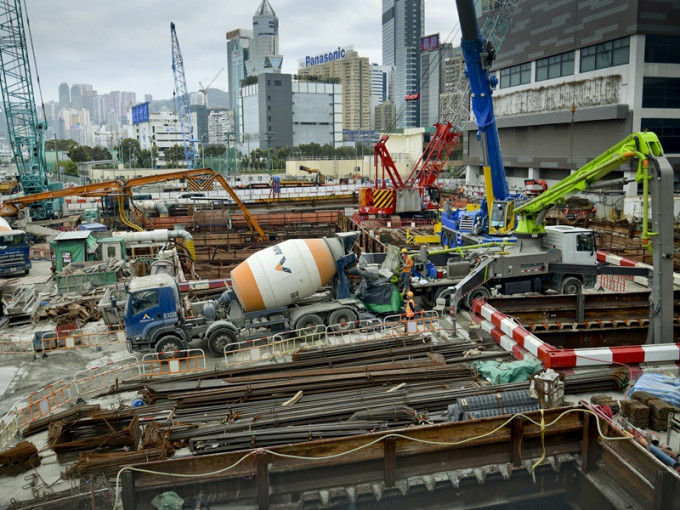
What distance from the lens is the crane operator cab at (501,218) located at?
25169mm

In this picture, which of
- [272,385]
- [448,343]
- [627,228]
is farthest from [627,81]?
[272,385]

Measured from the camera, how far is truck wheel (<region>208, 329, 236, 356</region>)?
17.9 m

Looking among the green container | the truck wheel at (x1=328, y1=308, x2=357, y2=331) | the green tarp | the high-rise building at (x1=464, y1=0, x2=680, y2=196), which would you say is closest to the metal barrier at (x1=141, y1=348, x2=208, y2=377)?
the truck wheel at (x1=328, y1=308, x2=357, y2=331)

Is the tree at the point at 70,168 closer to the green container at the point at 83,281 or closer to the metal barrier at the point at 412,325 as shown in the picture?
the green container at the point at 83,281

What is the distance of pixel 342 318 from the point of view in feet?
62.8

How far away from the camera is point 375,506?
960 centimetres

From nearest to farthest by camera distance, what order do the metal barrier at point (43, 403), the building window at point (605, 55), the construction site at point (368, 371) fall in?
1. the construction site at point (368, 371)
2. the metal barrier at point (43, 403)
3. the building window at point (605, 55)

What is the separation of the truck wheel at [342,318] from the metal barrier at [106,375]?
20.3ft

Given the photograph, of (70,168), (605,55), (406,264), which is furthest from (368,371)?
(70,168)

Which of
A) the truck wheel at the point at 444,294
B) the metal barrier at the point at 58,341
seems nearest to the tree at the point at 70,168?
→ the metal barrier at the point at 58,341

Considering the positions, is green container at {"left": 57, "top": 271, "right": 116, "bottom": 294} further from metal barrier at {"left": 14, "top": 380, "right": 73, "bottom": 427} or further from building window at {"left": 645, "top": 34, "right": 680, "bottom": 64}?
building window at {"left": 645, "top": 34, "right": 680, "bottom": 64}

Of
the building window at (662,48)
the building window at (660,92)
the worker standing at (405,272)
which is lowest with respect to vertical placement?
the worker standing at (405,272)

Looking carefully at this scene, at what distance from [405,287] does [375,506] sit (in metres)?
12.2

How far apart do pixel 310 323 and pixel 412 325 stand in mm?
3408
